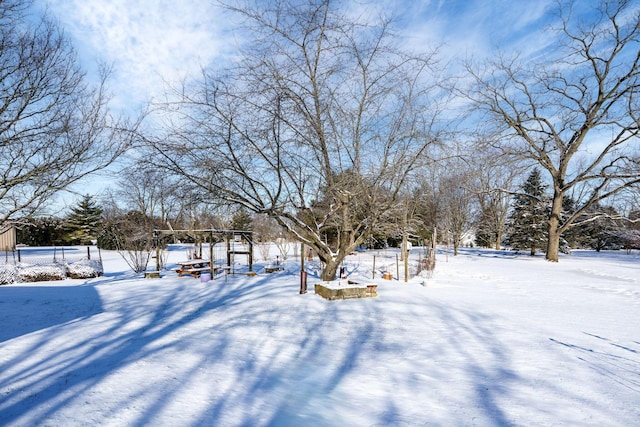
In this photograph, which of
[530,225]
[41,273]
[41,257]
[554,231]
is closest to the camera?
[41,273]

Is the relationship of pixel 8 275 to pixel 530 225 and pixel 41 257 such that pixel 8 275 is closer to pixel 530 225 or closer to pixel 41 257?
pixel 41 257

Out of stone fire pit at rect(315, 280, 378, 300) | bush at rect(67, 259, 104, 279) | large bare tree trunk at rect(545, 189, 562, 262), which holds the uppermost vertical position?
large bare tree trunk at rect(545, 189, 562, 262)

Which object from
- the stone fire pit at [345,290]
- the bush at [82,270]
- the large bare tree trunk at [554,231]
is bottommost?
the bush at [82,270]

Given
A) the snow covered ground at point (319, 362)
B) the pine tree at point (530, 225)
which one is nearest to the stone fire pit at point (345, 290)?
the snow covered ground at point (319, 362)

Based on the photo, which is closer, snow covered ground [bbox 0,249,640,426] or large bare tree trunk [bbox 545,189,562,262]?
snow covered ground [bbox 0,249,640,426]

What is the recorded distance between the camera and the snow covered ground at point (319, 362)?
9.13 ft

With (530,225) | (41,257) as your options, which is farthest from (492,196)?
(41,257)

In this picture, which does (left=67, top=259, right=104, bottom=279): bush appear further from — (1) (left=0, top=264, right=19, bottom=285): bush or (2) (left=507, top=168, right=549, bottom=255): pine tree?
(2) (left=507, top=168, right=549, bottom=255): pine tree

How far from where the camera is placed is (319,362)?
394 cm

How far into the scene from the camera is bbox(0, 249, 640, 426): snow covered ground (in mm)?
2783

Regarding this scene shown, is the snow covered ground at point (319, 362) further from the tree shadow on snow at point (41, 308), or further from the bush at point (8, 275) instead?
the bush at point (8, 275)

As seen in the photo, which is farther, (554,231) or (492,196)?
(492,196)

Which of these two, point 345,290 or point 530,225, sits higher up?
point 530,225

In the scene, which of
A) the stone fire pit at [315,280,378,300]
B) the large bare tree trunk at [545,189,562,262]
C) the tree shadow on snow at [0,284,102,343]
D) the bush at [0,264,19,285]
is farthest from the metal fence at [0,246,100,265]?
the large bare tree trunk at [545,189,562,262]
